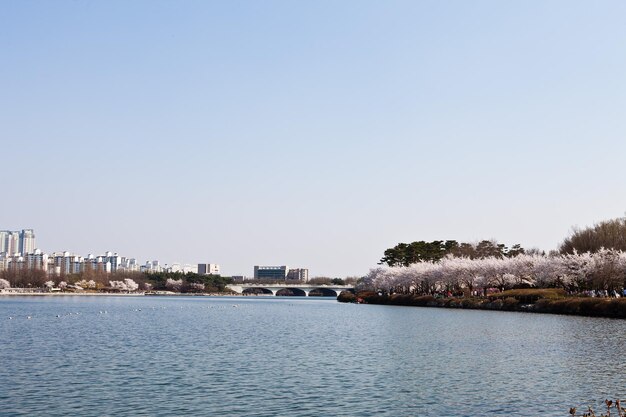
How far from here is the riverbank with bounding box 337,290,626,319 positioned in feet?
221

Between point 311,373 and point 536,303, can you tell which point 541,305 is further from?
point 311,373

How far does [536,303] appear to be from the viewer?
79.9 meters

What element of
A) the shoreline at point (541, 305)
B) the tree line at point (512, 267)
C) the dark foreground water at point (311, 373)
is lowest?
the dark foreground water at point (311, 373)

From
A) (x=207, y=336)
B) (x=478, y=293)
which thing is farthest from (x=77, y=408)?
(x=478, y=293)

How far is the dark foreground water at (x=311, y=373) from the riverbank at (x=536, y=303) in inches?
691

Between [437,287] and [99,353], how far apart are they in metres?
108

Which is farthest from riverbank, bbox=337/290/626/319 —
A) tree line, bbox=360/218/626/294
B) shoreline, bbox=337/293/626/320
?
tree line, bbox=360/218/626/294

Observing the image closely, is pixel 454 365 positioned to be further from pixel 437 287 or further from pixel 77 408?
pixel 437 287

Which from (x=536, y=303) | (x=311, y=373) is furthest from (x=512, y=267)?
(x=311, y=373)

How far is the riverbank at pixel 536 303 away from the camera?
67.3m

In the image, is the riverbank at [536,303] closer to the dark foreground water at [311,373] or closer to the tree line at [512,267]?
the tree line at [512,267]

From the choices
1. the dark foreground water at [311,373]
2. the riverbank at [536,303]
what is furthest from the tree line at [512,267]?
the dark foreground water at [311,373]

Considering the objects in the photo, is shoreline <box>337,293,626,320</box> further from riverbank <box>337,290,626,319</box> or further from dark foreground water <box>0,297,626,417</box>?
dark foreground water <box>0,297,626,417</box>

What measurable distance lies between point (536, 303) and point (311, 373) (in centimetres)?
5715
